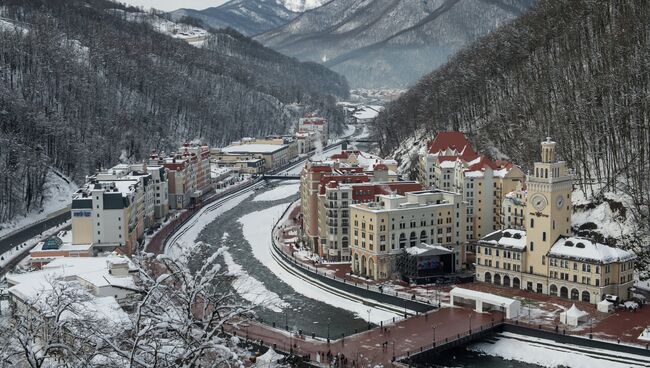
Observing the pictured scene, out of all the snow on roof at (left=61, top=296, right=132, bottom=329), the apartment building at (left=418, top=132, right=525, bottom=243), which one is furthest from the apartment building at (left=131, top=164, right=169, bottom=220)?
the snow on roof at (left=61, top=296, right=132, bottom=329)

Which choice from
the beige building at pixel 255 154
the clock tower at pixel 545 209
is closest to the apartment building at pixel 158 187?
the beige building at pixel 255 154

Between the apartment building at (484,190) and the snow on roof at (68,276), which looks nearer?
Answer: the snow on roof at (68,276)

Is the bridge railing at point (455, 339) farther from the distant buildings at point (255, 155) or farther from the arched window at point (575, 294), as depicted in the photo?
the distant buildings at point (255, 155)

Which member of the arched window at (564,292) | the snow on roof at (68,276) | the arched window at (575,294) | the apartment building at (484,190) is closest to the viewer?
the snow on roof at (68,276)

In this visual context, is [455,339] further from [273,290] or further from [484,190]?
[484,190]

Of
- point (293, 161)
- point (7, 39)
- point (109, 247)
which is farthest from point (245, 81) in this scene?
point (109, 247)

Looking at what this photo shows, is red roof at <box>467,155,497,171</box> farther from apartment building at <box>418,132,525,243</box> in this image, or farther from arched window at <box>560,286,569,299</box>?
arched window at <box>560,286,569,299</box>
